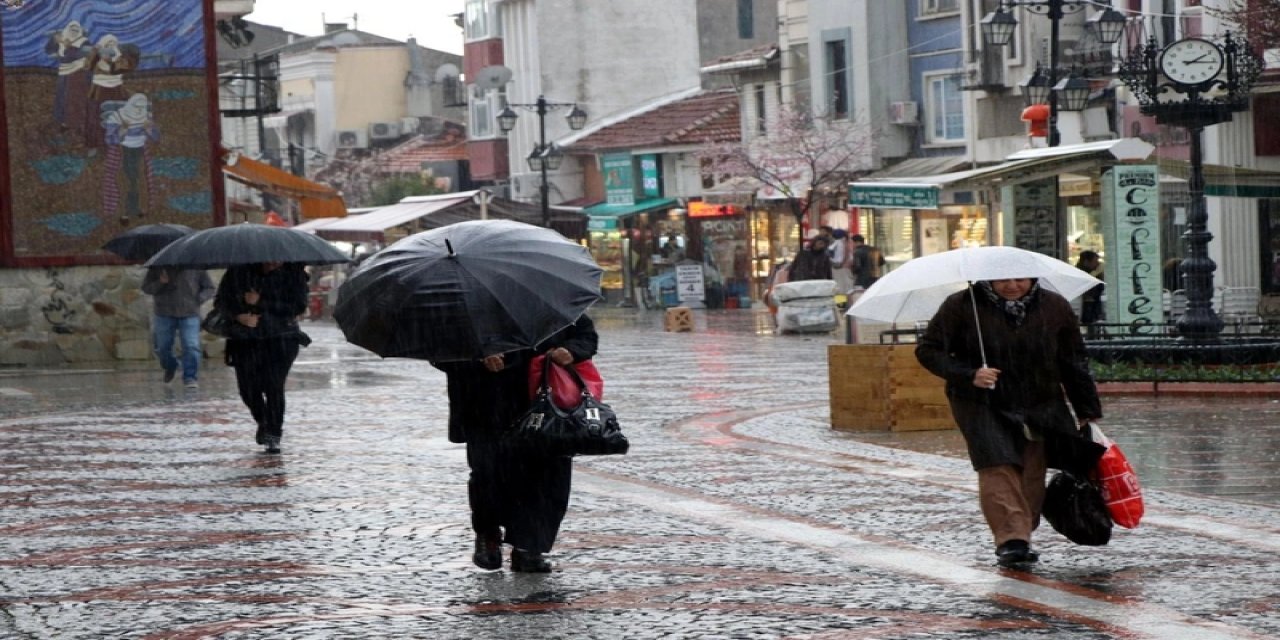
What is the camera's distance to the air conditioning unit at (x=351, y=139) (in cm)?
8541

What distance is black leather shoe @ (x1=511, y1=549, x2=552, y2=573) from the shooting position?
30.7 feet

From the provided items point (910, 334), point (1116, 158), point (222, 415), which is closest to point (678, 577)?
point (910, 334)

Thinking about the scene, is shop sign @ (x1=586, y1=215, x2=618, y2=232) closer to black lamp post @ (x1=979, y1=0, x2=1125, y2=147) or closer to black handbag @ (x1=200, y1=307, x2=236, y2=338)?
black lamp post @ (x1=979, y1=0, x2=1125, y2=147)

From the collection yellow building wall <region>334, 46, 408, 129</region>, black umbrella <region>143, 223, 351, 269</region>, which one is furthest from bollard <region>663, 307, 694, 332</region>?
yellow building wall <region>334, 46, 408, 129</region>

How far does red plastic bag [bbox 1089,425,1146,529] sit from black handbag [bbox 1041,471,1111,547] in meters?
0.04

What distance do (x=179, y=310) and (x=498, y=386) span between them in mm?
13347

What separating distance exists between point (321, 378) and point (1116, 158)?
29.4ft

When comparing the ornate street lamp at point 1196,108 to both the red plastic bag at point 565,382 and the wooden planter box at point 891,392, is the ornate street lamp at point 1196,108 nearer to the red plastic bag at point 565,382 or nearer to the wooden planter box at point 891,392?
the wooden planter box at point 891,392

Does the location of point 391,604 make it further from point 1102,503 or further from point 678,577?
point 1102,503

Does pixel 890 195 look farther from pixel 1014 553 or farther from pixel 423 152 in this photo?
pixel 423 152

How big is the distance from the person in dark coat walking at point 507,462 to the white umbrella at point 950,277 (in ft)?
5.16

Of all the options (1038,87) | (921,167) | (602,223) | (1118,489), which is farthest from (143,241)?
(602,223)

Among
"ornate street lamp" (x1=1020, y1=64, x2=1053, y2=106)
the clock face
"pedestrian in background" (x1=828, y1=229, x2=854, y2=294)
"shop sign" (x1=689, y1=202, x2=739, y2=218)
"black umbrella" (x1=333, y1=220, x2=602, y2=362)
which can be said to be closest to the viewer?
"black umbrella" (x1=333, y1=220, x2=602, y2=362)

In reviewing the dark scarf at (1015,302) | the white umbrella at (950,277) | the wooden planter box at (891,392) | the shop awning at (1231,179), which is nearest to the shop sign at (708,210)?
the shop awning at (1231,179)
